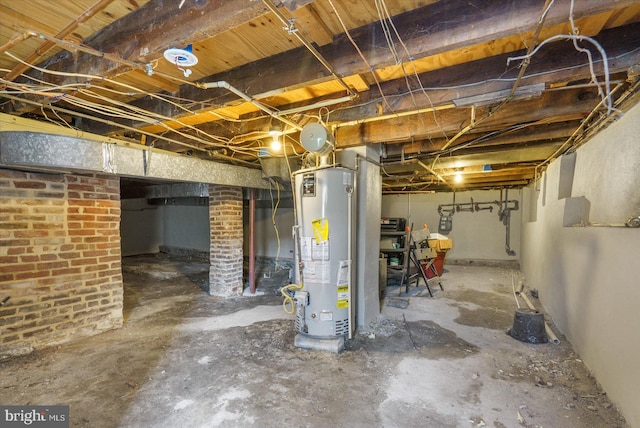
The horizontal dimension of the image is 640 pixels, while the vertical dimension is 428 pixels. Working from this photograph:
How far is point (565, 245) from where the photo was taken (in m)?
3.08

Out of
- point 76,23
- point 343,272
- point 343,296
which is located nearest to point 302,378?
point 343,296

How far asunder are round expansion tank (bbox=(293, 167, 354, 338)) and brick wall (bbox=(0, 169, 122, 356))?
2.07m

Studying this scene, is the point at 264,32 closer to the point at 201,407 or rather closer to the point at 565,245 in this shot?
the point at 201,407

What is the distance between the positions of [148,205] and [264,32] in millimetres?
9216

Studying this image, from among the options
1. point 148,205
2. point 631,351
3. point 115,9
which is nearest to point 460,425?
point 631,351

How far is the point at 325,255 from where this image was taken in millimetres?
2717

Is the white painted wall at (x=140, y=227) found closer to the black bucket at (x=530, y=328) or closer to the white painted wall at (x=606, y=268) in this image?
the black bucket at (x=530, y=328)

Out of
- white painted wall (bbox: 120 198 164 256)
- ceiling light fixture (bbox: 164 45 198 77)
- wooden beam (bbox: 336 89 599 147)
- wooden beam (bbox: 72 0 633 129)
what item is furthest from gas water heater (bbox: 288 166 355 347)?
white painted wall (bbox: 120 198 164 256)

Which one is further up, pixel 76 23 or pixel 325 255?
pixel 76 23

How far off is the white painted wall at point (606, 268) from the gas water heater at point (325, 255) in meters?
1.88

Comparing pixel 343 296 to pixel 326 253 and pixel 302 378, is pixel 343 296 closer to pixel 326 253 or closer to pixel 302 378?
pixel 326 253

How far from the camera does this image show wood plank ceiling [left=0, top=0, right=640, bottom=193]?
1.29m

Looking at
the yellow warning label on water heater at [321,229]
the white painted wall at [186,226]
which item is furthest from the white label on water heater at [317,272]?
the white painted wall at [186,226]

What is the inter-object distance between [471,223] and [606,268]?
558cm
